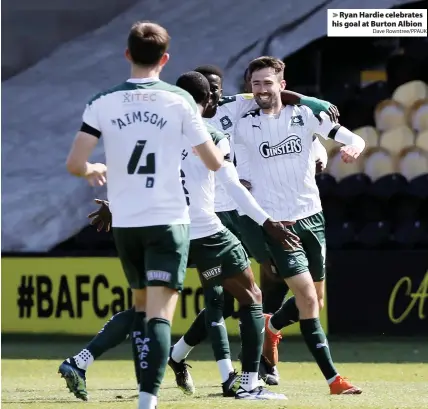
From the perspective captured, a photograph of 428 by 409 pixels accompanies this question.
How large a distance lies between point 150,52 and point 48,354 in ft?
20.9

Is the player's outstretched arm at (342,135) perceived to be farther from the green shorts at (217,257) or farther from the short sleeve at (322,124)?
the green shorts at (217,257)

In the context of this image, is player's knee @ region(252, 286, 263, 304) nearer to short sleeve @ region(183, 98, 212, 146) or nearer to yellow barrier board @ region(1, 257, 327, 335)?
short sleeve @ region(183, 98, 212, 146)

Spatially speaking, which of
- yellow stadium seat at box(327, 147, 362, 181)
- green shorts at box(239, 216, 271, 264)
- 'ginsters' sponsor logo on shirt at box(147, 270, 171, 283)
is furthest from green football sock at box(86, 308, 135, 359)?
yellow stadium seat at box(327, 147, 362, 181)

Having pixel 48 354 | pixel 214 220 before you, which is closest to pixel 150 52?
pixel 214 220

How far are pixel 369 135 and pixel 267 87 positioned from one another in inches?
244

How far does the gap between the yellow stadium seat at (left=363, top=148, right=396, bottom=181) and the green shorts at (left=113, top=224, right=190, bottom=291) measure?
8.14 m

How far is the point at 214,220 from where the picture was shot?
7852 millimetres

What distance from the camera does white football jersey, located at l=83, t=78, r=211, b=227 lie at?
614 centimetres

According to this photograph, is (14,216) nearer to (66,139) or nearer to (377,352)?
(66,139)

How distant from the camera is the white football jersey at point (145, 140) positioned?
6141 millimetres

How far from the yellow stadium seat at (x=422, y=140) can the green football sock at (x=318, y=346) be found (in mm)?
6345

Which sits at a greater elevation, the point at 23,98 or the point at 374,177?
the point at 23,98

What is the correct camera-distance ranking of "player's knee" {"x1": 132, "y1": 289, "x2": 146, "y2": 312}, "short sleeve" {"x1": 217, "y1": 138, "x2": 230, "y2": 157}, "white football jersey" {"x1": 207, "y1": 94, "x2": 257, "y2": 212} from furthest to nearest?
"white football jersey" {"x1": 207, "y1": 94, "x2": 257, "y2": 212} < "short sleeve" {"x1": 217, "y1": 138, "x2": 230, "y2": 157} < "player's knee" {"x1": 132, "y1": 289, "x2": 146, "y2": 312}

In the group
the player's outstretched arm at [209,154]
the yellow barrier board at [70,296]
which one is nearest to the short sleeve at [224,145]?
the player's outstretched arm at [209,154]
